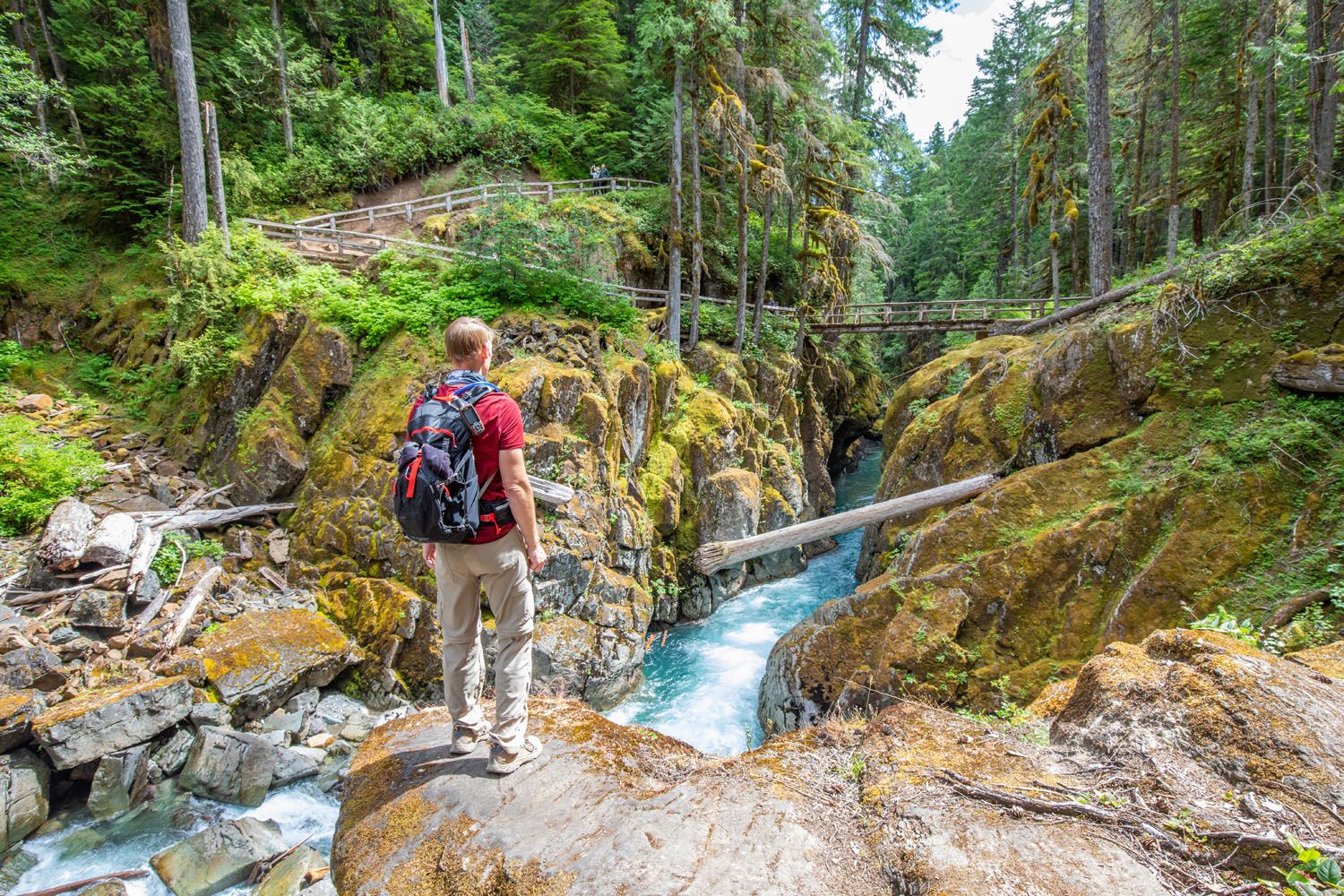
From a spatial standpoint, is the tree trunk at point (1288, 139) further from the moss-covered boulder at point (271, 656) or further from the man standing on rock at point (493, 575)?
the moss-covered boulder at point (271, 656)

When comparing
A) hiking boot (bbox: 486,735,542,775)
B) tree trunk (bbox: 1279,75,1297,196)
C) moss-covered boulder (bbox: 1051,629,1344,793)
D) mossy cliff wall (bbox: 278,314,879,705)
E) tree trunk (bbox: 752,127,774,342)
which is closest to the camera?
moss-covered boulder (bbox: 1051,629,1344,793)

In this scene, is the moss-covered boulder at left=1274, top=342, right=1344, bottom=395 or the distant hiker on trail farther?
the moss-covered boulder at left=1274, top=342, right=1344, bottom=395

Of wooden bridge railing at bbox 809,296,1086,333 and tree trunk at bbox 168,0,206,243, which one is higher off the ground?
tree trunk at bbox 168,0,206,243

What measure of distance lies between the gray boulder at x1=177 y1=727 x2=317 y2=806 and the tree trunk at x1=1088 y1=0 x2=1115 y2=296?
1730 cm

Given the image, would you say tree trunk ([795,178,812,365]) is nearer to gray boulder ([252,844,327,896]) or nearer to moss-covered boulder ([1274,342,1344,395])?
moss-covered boulder ([1274,342,1344,395])

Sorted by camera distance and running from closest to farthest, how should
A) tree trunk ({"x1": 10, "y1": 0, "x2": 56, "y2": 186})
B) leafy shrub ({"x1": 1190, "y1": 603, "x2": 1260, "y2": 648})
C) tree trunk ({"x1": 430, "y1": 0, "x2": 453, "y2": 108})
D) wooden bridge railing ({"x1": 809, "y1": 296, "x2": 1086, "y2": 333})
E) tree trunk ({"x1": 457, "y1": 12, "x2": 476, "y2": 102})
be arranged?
leafy shrub ({"x1": 1190, "y1": 603, "x2": 1260, "y2": 648}) → tree trunk ({"x1": 10, "y1": 0, "x2": 56, "y2": 186}) → wooden bridge railing ({"x1": 809, "y1": 296, "x2": 1086, "y2": 333}) → tree trunk ({"x1": 430, "y1": 0, "x2": 453, "y2": 108}) → tree trunk ({"x1": 457, "y1": 12, "x2": 476, "y2": 102})

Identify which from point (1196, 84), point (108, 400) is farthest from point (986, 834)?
point (1196, 84)

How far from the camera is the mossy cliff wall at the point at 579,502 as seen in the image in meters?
9.51

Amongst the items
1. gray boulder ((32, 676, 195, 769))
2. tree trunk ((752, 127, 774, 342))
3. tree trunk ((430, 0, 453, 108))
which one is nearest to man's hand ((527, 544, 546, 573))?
gray boulder ((32, 676, 195, 769))

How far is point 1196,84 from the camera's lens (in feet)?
63.3

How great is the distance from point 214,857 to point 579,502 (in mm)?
6699

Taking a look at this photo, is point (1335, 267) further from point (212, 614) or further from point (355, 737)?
point (212, 614)

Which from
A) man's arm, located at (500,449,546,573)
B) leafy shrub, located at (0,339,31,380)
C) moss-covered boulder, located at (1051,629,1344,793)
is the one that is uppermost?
leafy shrub, located at (0,339,31,380)

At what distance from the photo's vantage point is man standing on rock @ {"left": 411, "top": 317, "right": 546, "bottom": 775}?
3076 mm
